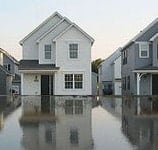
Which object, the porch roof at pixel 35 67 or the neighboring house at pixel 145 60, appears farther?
the neighboring house at pixel 145 60

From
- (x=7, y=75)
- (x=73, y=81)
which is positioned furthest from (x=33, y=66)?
(x=7, y=75)

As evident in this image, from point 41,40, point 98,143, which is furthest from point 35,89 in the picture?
point 98,143

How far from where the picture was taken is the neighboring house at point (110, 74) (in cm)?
6794

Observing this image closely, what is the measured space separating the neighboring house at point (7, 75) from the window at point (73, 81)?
502 inches

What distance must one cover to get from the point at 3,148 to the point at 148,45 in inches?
1337

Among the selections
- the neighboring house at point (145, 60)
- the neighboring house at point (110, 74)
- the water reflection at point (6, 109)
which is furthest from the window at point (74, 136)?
the neighboring house at point (110, 74)

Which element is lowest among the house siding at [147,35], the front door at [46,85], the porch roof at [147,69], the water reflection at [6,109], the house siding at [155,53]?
the water reflection at [6,109]

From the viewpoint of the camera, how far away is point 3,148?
1068 cm

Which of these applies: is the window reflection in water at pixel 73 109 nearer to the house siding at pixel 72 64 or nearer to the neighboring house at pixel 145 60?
the house siding at pixel 72 64

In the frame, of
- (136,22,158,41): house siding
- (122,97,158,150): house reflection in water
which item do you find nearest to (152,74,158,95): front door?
(136,22,158,41): house siding

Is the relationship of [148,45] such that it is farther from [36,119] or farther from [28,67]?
[36,119]

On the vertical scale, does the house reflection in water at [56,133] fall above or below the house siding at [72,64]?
below

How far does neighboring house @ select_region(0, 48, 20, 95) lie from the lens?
169 feet

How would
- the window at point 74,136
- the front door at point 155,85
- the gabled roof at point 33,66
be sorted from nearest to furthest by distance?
the window at point 74,136 < the gabled roof at point 33,66 < the front door at point 155,85
